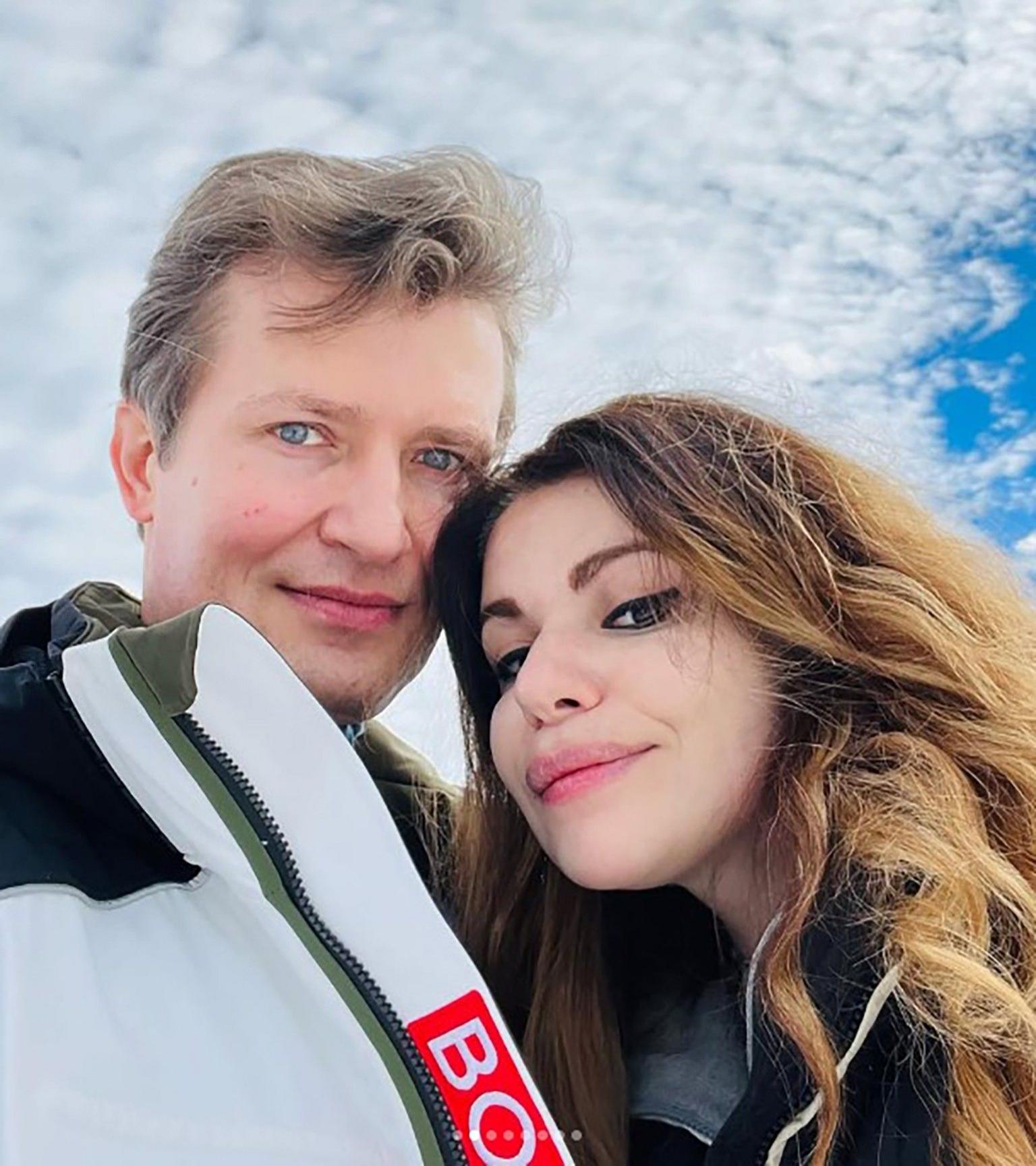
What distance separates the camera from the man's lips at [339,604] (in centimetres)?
239

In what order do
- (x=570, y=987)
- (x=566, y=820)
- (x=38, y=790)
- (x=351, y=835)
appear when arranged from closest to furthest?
(x=351, y=835), (x=38, y=790), (x=566, y=820), (x=570, y=987)

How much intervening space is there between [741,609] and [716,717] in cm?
19

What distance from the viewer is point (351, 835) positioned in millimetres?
1475

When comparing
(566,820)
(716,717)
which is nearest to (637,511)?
(716,717)

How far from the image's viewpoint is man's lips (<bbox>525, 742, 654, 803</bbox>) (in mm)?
2025

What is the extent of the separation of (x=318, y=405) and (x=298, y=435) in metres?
0.08

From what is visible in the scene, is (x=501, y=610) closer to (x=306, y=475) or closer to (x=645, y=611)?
(x=645, y=611)

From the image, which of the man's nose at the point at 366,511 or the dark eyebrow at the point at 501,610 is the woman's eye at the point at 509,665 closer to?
the dark eyebrow at the point at 501,610

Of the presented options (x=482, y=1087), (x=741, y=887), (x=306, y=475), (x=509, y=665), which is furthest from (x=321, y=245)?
(x=482, y=1087)

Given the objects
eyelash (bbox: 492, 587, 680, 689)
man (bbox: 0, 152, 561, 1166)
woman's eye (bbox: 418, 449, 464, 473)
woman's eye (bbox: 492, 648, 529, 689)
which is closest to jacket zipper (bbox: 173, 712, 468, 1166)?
man (bbox: 0, 152, 561, 1166)

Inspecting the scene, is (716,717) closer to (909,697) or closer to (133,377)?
(909,697)

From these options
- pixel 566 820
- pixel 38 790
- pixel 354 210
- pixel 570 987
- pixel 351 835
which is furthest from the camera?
pixel 354 210

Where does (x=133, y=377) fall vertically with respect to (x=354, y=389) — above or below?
above

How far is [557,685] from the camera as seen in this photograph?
2.06 metres
